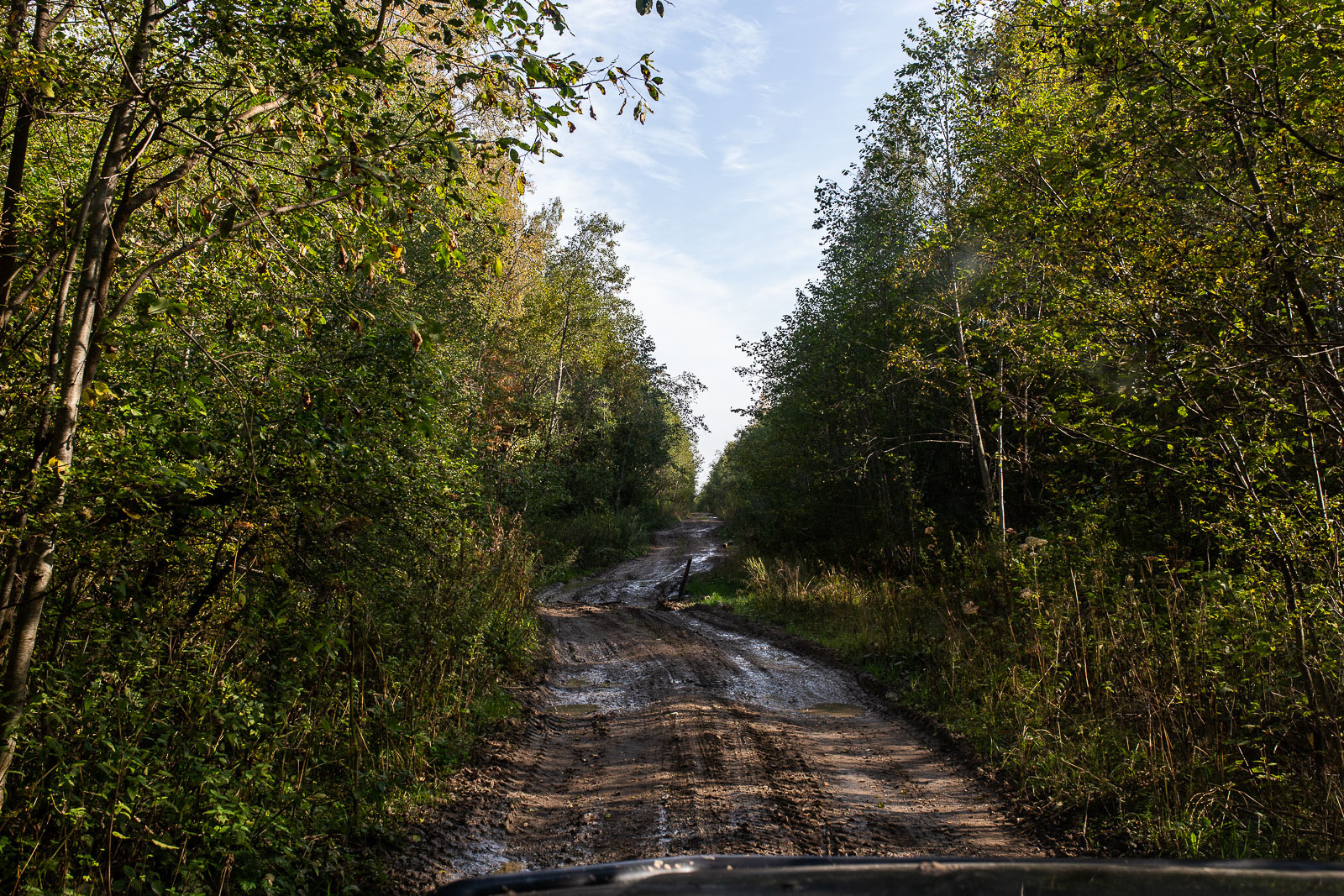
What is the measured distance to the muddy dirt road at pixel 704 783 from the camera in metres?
4.36

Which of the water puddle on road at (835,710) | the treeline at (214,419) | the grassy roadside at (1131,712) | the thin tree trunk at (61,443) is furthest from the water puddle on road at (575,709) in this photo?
the thin tree trunk at (61,443)

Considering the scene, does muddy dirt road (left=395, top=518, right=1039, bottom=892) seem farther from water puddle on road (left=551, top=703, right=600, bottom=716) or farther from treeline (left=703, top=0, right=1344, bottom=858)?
treeline (left=703, top=0, right=1344, bottom=858)

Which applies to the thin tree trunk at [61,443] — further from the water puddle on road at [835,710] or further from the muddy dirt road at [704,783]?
the water puddle on road at [835,710]

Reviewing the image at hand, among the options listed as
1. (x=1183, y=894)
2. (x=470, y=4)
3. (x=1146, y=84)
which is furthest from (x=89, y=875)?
(x=1146, y=84)

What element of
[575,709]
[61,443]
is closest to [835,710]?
[575,709]

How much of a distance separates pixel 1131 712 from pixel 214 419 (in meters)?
7.22

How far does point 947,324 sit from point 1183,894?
44.3 feet

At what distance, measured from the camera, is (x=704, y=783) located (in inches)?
210

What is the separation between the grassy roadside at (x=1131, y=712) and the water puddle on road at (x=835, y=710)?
69 centimetres

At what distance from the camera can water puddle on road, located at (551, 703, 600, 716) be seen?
25.0ft

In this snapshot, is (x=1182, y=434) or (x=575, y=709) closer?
(x=1182, y=434)

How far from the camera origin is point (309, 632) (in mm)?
4926

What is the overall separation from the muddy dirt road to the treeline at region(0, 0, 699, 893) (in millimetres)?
726

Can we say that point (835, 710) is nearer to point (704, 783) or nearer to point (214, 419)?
point (704, 783)
